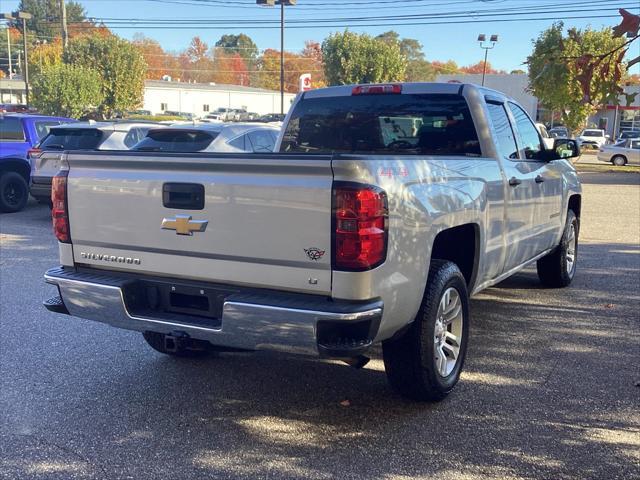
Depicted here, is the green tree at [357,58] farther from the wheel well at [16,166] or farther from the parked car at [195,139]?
the parked car at [195,139]

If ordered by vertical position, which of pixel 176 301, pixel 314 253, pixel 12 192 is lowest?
pixel 12 192

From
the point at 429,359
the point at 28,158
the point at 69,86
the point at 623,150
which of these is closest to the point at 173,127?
→ the point at 28,158

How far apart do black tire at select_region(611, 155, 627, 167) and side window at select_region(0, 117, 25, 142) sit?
27901 mm

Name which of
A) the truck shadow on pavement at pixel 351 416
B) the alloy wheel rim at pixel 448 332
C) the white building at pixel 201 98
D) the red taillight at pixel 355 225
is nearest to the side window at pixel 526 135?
the truck shadow on pavement at pixel 351 416

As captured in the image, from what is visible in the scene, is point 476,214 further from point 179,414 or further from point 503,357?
point 179,414

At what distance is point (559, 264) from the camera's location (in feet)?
23.2

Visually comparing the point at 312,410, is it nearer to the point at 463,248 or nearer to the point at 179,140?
the point at 463,248

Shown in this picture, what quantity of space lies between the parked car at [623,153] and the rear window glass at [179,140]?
88.6ft

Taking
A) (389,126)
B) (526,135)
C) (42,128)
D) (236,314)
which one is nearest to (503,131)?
(526,135)

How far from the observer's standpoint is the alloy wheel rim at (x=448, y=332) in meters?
4.13

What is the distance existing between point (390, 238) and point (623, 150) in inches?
1257

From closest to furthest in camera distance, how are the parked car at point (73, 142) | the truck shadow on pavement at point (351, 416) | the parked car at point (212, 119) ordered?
the truck shadow on pavement at point (351, 416)
the parked car at point (73, 142)
the parked car at point (212, 119)

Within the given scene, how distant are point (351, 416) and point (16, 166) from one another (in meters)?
11.3

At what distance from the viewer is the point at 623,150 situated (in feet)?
104
